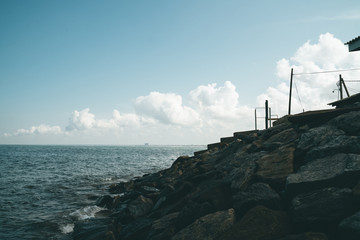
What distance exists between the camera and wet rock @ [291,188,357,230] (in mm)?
3701

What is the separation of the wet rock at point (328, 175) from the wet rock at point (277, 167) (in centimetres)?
51

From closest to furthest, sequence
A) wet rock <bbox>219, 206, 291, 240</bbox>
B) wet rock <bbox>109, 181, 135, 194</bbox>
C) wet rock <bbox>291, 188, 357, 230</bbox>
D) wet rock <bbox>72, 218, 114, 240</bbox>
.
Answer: wet rock <bbox>291, 188, 357, 230</bbox>, wet rock <bbox>219, 206, 291, 240</bbox>, wet rock <bbox>72, 218, 114, 240</bbox>, wet rock <bbox>109, 181, 135, 194</bbox>

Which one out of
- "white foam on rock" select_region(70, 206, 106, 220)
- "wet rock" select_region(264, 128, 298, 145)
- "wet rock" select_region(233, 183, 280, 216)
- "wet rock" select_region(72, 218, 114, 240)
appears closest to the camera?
"wet rock" select_region(233, 183, 280, 216)

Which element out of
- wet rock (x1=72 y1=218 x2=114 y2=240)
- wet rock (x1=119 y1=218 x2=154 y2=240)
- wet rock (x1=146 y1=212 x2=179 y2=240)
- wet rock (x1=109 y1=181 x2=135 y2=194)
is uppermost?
wet rock (x1=146 y1=212 x2=179 y2=240)

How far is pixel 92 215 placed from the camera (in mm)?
10273

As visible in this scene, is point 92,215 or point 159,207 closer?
point 159,207

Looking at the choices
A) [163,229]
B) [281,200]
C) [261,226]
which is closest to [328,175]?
[281,200]

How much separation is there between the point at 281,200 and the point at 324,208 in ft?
3.23

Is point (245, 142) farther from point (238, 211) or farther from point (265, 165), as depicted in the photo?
point (238, 211)

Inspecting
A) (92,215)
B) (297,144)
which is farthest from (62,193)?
(297,144)

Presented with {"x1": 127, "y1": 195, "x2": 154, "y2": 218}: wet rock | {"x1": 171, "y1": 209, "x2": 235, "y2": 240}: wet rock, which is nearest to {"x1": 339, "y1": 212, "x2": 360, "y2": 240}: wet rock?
{"x1": 171, "y1": 209, "x2": 235, "y2": 240}: wet rock

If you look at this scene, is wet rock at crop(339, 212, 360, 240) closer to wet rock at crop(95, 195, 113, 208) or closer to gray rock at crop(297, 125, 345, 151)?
gray rock at crop(297, 125, 345, 151)

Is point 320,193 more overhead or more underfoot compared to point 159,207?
more overhead

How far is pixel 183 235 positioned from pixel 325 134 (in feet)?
15.2
